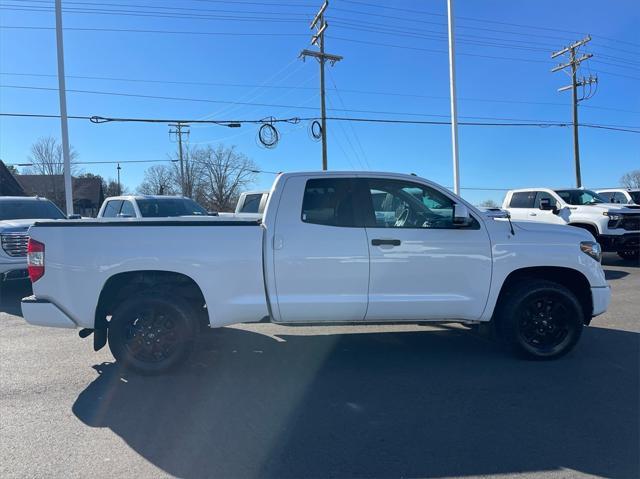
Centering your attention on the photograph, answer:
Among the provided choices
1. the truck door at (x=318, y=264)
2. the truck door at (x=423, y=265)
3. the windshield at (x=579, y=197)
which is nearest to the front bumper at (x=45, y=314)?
→ the truck door at (x=318, y=264)

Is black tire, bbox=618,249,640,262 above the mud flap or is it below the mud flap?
below

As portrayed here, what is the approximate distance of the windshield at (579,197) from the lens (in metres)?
13.7

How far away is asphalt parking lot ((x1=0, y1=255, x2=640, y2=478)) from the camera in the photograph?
3.27 meters

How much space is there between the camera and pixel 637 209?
41.3 ft

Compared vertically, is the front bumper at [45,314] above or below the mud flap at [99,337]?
above

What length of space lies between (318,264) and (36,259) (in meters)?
2.76

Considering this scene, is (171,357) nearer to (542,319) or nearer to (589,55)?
(542,319)

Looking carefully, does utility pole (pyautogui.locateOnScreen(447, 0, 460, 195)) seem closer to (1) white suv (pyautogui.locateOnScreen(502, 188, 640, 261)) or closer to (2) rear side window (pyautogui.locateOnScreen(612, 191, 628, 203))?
(1) white suv (pyautogui.locateOnScreen(502, 188, 640, 261))

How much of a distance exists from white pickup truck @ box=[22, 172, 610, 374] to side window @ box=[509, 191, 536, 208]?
980 cm

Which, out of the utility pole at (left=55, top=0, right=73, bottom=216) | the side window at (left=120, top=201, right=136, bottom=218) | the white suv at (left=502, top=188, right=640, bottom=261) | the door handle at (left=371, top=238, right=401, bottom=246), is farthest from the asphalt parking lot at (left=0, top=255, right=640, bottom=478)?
the utility pole at (left=55, top=0, right=73, bottom=216)

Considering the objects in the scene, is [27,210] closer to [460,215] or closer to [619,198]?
[460,215]

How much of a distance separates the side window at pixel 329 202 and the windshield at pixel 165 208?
24.2 feet

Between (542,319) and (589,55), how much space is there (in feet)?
97.6

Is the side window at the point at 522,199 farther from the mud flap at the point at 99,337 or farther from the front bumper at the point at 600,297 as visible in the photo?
the mud flap at the point at 99,337
